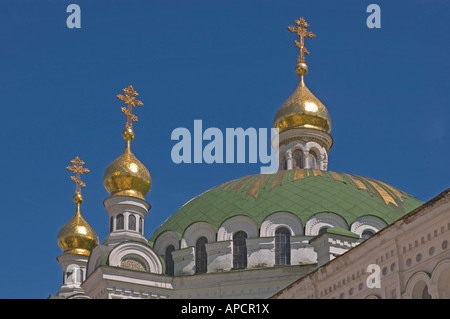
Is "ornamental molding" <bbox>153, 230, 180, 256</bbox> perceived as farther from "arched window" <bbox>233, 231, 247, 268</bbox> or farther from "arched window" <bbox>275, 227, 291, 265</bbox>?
"arched window" <bbox>275, 227, 291, 265</bbox>

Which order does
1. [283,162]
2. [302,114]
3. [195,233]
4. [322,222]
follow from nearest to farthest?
[322,222]
[195,233]
[283,162]
[302,114]

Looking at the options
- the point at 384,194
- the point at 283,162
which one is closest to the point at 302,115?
the point at 283,162

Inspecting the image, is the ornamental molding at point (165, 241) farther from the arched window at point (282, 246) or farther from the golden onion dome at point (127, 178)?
the arched window at point (282, 246)

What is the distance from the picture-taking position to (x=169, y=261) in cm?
2488

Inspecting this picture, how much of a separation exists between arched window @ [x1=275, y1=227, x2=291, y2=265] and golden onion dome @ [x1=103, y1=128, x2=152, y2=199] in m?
3.52

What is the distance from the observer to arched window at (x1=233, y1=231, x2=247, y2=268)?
23.8 m

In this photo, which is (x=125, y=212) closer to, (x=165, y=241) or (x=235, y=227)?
(x=165, y=241)

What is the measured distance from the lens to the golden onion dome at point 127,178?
24.6 m

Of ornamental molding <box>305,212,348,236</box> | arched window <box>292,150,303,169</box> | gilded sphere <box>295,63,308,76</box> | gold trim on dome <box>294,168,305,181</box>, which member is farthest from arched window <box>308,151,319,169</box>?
ornamental molding <box>305,212,348,236</box>

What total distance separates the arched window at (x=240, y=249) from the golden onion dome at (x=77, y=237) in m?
5.37

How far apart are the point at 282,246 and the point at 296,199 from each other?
52.1 inches

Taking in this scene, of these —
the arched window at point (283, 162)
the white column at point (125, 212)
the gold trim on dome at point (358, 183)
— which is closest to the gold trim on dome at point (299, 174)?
the gold trim on dome at point (358, 183)

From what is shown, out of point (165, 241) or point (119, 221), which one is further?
point (165, 241)

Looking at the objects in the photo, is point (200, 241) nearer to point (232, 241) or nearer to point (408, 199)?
point (232, 241)
